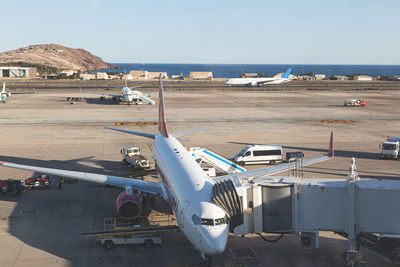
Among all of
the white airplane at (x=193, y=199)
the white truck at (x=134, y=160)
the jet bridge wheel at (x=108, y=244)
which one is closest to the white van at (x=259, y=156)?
the white truck at (x=134, y=160)

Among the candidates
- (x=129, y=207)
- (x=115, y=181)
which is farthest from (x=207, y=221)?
(x=115, y=181)

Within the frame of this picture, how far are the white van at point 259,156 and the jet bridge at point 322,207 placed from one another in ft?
74.7

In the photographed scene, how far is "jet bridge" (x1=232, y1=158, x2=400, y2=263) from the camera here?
878 inches

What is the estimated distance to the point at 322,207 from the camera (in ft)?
76.2

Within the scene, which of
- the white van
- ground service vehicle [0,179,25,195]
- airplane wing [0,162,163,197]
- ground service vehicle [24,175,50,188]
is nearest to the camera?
airplane wing [0,162,163,197]

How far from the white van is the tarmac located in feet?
12.6

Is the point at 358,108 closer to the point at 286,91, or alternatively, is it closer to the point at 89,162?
the point at 286,91

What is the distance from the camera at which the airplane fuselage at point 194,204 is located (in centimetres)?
2014

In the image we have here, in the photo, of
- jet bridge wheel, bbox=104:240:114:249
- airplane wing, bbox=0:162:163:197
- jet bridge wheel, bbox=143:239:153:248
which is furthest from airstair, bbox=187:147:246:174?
jet bridge wheel, bbox=104:240:114:249

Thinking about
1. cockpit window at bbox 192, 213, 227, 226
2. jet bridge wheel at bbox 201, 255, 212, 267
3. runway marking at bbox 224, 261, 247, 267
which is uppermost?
cockpit window at bbox 192, 213, 227, 226

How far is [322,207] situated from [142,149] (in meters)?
34.6

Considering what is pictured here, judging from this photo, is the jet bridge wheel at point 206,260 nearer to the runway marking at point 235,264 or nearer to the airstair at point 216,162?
the runway marking at point 235,264

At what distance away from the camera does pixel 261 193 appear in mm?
23922

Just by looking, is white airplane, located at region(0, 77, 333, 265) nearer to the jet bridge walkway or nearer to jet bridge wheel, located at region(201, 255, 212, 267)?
jet bridge wheel, located at region(201, 255, 212, 267)
